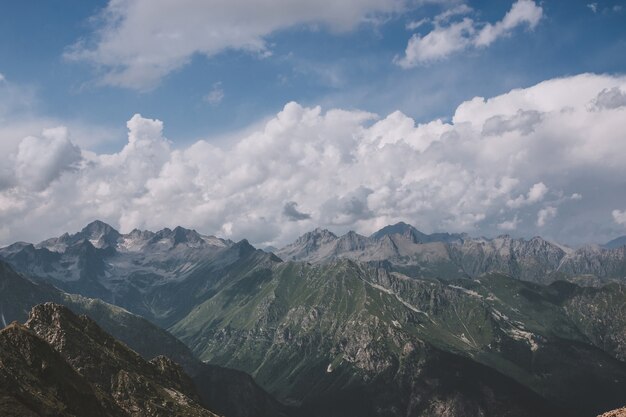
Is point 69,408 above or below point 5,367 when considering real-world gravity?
below

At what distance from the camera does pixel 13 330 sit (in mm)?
177375

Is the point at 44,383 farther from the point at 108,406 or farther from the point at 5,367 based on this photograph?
the point at 108,406

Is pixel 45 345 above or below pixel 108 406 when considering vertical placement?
above

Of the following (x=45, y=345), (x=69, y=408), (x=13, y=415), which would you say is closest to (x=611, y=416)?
(x=13, y=415)

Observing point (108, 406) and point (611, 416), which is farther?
point (108, 406)

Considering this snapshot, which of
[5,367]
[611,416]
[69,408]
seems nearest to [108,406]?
[69,408]

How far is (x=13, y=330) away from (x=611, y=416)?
166m

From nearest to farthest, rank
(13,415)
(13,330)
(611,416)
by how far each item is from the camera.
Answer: (611,416)
(13,415)
(13,330)

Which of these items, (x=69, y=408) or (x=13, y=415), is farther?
(x=69, y=408)

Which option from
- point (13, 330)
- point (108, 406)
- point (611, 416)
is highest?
point (13, 330)

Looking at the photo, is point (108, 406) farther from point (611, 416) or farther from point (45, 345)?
point (611, 416)

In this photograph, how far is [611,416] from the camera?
78.8 metres

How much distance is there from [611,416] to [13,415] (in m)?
134

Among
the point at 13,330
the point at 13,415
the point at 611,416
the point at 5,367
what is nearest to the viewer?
the point at 611,416
